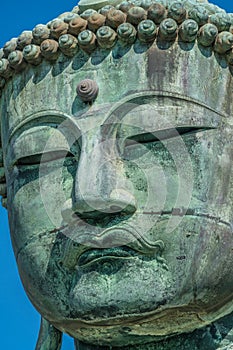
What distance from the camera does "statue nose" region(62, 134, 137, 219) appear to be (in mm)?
9305

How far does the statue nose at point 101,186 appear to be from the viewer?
30.5ft

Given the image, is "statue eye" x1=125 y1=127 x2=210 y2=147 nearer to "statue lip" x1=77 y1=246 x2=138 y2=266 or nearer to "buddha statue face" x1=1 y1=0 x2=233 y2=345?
"buddha statue face" x1=1 y1=0 x2=233 y2=345

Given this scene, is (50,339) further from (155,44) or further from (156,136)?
(155,44)

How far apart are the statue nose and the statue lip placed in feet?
0.70

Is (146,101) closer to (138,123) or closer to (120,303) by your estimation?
(138,123)

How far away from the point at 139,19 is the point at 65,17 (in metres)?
0.56

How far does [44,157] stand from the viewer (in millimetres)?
9812

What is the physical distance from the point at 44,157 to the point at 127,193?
74 cm

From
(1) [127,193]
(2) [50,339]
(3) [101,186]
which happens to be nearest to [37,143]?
(3) [101,186]

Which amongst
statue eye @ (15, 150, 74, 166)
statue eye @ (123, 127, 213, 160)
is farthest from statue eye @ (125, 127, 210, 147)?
statue eye @ (15, 150, 74, 166)

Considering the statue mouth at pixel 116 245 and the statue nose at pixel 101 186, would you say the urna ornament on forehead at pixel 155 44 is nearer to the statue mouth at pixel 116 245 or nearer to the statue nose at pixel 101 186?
the statue nose at pixel 101 186

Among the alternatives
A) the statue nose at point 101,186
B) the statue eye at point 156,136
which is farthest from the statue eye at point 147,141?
the statue nose at point 101,186

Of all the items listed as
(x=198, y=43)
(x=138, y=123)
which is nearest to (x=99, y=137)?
(x=138, y=123)

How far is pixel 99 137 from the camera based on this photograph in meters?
9.54
